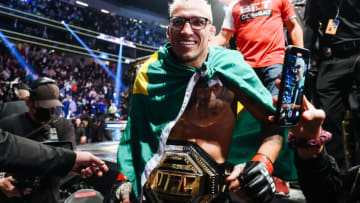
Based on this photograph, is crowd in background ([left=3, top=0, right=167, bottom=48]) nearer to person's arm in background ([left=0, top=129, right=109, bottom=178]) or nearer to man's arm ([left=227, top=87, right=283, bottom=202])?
person's arm in background ([left=0, top=129, right=109, bottom=178])

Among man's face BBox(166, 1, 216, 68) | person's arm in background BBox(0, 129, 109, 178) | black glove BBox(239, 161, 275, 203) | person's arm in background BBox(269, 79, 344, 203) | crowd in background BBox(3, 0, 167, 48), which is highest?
crowd in background BBox(3, 0, 167, 48)

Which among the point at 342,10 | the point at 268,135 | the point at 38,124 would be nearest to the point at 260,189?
A: the point at 268,135

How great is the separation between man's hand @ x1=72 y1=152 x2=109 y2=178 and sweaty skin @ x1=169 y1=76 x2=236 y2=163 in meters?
0.47

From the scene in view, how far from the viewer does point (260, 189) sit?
1099 millimetres

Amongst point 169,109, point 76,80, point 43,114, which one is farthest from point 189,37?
point 76,80

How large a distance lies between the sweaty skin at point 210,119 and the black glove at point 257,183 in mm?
439

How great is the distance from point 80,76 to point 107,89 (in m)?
1.52

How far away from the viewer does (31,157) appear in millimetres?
1412

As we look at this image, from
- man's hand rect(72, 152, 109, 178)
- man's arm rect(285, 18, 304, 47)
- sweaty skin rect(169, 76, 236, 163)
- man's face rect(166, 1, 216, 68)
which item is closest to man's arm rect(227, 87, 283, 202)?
sweaty skin rect(169, 76, 236, 163)

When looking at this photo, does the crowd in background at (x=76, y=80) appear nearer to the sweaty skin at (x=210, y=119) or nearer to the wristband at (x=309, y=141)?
the sweaty skin at (x=210, y=119)

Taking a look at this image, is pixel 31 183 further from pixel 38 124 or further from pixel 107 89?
pixel 107 89

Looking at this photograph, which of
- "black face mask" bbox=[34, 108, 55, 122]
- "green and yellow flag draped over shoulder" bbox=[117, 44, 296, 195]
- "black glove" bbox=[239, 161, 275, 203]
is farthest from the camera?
"black face mask" bbox=[34, 108, 55, 122]

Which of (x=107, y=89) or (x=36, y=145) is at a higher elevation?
(x=36, y=145)

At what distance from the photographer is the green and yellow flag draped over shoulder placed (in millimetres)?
1513
